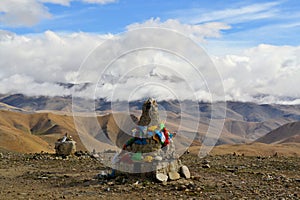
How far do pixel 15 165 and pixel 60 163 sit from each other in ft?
10.9

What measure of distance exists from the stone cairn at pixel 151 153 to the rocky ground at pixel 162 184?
51 cm

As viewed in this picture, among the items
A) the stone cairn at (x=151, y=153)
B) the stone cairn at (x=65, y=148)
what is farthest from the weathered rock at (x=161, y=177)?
the stone cairn at (x=65, y=148)

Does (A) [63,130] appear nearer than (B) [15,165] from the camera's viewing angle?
No

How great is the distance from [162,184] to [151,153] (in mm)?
1798

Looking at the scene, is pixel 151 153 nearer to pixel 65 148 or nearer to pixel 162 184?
pixel 162 184

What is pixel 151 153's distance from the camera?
2075cm

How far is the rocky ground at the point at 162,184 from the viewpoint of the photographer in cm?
1819

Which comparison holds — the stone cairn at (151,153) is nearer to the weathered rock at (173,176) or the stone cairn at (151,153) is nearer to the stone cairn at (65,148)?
the weathered rock at (173,176)

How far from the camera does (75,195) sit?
1845 cm

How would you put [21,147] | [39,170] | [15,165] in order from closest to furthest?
[39,170] < [15,165] < [21,147]

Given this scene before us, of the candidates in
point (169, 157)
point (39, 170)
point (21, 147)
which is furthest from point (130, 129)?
point (21, 147)

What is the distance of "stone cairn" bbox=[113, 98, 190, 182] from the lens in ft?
67.2

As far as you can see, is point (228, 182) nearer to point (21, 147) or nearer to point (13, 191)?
point (13, 191)

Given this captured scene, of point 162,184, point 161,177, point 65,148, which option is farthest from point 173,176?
point 65,148
